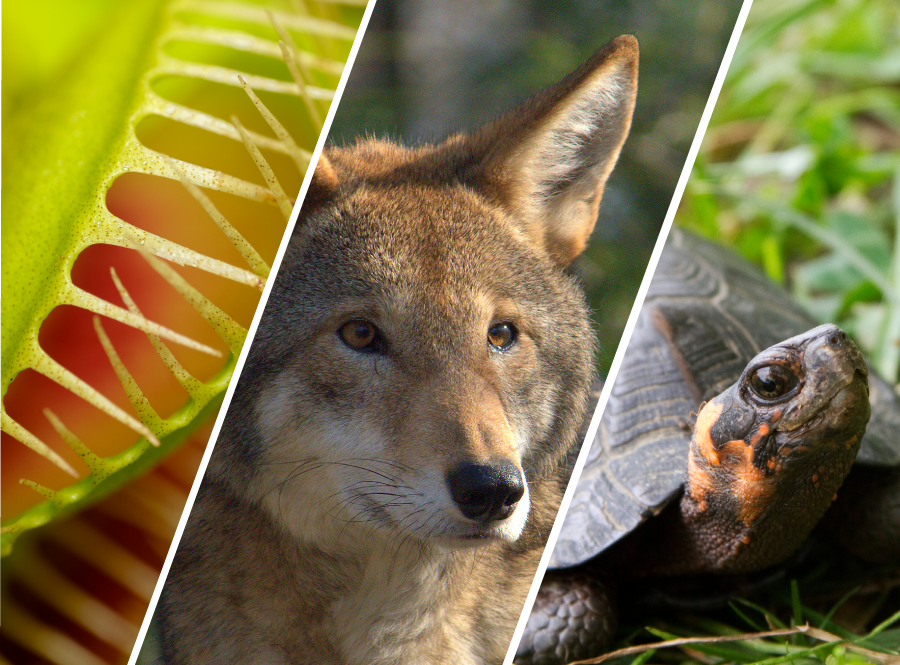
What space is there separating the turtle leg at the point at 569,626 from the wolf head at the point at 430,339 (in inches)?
17.0

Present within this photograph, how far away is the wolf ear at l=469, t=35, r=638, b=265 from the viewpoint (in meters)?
0.60

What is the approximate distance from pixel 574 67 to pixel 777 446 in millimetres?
464

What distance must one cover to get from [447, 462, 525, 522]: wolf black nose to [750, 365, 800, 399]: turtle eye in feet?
1.28

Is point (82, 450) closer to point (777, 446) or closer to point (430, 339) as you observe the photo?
point (430, 339)

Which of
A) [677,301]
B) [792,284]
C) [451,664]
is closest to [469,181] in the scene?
[451,664]

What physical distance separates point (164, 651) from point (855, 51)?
1.99 m

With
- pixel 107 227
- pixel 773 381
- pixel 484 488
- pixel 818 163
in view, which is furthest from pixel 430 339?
pixel 818 163

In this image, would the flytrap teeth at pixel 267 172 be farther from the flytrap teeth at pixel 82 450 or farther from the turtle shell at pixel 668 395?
the turtle shell at pixel 668 395

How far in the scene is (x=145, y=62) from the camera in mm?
584

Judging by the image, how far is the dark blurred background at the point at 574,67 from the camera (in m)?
0.63

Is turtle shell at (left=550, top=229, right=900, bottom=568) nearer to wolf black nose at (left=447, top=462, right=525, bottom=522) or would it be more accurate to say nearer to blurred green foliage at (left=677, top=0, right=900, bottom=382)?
blurred green foliage at (left=677, top=0, right=900, bottom=382)

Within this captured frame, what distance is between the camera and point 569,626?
94 centimetres

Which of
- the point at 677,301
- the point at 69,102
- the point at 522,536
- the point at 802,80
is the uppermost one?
the point at 802,80

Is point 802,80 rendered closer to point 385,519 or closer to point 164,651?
point 385,519
